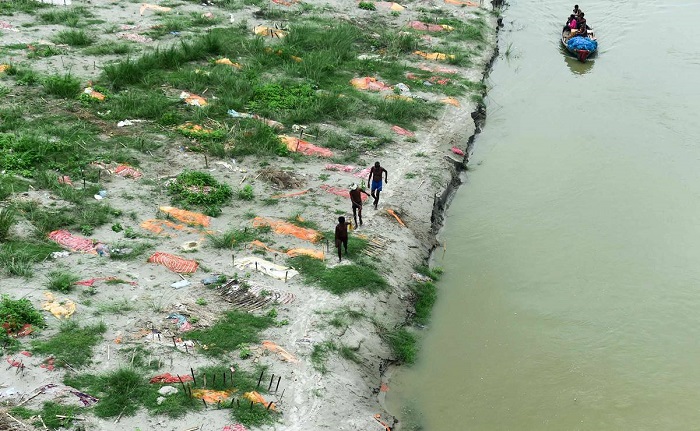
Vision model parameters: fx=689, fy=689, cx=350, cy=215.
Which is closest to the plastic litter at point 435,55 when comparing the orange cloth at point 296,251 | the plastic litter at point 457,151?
the plastic litter at point 457,151

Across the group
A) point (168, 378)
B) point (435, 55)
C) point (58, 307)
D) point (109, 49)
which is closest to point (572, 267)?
point (168, 378)

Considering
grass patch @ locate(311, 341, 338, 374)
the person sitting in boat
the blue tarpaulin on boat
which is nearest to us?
grass patch @ locate(311, 341, 338, 374)

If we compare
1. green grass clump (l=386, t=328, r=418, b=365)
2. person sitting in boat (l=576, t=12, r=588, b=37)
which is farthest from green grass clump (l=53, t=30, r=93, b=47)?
person sitting in boat (l=576, t=12, r=588, b=37)

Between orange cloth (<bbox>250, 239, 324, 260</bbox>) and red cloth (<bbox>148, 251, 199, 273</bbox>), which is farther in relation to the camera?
orange cloth (<bbox>250, 239, 324, 260</bbox>)

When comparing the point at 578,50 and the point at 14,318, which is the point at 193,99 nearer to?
the point at 14,318

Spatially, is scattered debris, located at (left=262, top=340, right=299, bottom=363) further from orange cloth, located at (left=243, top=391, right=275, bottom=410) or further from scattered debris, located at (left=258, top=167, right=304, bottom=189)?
scattered debris, located at (left=258, top=167, right=304, bottom=189)

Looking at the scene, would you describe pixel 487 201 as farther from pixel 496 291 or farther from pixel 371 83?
pixel 371 83

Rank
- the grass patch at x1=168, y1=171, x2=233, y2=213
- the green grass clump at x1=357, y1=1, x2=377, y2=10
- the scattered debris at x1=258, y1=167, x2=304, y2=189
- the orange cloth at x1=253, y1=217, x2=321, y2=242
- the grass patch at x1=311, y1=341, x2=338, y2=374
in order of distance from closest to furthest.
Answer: the grass patch at x1=311, y1=341, x2=338, y2=374, the orange cloth at x1=253, y1=217, x2=321, y2=242, the grass patch at x1=168, y1=171, x2=233, y2=213, the scattered debris at x1=258, y1=167, x2=304, y2=189, the green grass clump at x1=357, y1=1, x2=377, y2=10

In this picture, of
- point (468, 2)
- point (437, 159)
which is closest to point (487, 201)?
point (437, 159)
